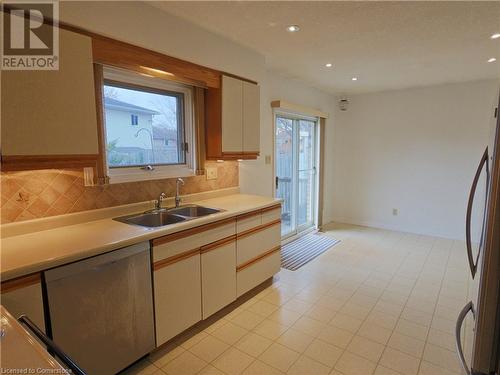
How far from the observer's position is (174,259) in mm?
1950

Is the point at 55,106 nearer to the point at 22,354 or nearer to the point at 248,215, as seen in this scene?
the point at 22,354

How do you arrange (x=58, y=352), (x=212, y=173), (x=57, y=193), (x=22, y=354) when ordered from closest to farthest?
(x=22, y=354) < (x=58, y=352) < (x=57, y=193) < (x=212, y=173)

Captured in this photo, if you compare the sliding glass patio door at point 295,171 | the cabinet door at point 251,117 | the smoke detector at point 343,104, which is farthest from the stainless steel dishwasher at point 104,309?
the smoke detector at point 343,104


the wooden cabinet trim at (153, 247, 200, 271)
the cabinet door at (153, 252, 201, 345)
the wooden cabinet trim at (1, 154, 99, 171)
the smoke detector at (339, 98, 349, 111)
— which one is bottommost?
the cabinet door at (153, 252, 201, 345)

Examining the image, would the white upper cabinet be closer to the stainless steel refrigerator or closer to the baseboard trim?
the stainless steel refrigerator

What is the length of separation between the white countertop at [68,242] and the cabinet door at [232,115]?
86 centimetres

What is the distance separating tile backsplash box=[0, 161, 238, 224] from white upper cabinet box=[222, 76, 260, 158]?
2.63 ft

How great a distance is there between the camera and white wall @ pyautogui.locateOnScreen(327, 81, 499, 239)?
4188 mm

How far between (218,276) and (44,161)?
1446mm

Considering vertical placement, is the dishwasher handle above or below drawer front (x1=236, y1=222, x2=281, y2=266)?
above

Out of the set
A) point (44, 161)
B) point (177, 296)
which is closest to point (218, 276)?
point (177, 296)

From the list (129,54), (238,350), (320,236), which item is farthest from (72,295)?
(320,236)

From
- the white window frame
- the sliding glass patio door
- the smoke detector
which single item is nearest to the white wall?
the smoke detector

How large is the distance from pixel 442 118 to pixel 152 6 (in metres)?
4.33
